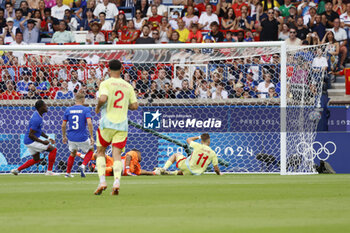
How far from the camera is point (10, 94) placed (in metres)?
22.3

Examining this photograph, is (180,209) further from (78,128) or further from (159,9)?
(159,9)

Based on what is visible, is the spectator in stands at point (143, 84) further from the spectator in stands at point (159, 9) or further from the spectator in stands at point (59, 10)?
the spectator in stands at point (59, 10)

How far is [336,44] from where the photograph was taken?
25.2 metres

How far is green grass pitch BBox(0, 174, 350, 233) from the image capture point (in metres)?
7.22

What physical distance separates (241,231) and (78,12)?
932 inches

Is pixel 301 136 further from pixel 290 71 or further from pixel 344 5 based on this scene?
pixel 344 5

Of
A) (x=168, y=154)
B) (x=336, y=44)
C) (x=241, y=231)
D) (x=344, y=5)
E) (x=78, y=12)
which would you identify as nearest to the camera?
(x=241, y=231)

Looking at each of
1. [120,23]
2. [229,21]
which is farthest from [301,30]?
[120,23]

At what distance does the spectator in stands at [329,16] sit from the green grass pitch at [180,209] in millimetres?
13823

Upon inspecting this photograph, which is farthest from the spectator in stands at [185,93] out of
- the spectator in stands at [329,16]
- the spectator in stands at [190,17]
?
the spectator in stands at [329,16]

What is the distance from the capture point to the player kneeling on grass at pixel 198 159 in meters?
18.2

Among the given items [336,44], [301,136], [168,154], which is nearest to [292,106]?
[301,136]

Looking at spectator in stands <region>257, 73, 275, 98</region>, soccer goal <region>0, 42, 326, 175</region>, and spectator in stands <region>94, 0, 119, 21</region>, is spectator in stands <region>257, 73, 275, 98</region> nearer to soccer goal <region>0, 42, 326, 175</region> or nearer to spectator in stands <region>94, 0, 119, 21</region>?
soccer goal <region>0, 42, 326, 175</region>

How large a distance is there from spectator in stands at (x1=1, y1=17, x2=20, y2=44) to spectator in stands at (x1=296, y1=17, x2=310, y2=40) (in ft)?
34.5
